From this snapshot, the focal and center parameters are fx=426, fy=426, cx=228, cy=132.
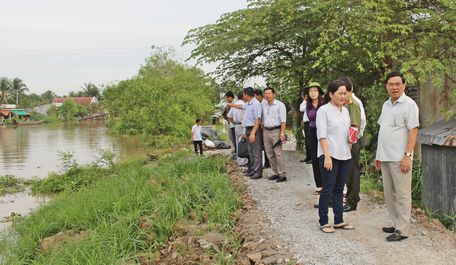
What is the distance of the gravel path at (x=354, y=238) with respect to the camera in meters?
4.12

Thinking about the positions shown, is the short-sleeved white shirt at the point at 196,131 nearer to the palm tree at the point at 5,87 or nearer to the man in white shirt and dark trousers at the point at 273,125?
the man in white shirt and dark trousers at the point at 273,125

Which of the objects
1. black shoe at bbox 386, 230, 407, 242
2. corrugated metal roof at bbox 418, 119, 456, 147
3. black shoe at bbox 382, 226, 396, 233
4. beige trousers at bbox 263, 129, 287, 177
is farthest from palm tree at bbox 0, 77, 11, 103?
black shoe at bbox 386, 230, 407, 242

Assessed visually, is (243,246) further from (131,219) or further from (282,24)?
(282,24)

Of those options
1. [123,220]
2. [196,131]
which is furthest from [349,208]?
[196,131]

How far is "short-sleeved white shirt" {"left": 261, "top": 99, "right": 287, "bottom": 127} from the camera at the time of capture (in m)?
7.29

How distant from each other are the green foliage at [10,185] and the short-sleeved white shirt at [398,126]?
41.5 ft

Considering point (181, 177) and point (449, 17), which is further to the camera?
point (181, 177)

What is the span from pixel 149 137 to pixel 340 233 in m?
19.6

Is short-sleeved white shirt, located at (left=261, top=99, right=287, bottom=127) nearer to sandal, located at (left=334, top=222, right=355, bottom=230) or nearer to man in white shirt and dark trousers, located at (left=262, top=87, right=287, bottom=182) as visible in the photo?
man in white shirt and dark trousers, located at (left=262, top=87, right=287, bottom=182)

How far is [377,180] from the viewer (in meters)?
7.48

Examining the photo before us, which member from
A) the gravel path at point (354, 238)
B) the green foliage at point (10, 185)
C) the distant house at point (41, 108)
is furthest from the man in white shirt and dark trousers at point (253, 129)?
the distant house at point (41, 108)

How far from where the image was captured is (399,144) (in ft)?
14.7

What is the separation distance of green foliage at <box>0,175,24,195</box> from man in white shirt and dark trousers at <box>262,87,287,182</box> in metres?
9.95

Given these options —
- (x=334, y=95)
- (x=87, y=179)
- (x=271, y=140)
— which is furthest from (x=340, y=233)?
(x=87, y=179)
